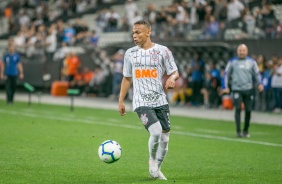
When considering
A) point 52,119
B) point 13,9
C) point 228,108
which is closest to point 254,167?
point 52,119

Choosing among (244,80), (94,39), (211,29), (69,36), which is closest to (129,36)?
(94,39)

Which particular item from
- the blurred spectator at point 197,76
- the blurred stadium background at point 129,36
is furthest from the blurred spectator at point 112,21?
the blurred spectator at point 197,76

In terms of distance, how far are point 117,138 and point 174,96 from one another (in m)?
14.0

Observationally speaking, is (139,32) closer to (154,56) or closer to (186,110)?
(154,56)

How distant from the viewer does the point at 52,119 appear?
24672 mm

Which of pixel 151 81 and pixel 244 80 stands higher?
pixel 151 81

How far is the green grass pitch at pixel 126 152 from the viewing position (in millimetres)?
12102

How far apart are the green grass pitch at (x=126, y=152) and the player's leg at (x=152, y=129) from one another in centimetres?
26

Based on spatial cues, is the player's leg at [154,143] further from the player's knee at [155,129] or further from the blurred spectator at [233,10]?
the blurred spectator at [233,10]

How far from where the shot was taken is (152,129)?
11.6 metres

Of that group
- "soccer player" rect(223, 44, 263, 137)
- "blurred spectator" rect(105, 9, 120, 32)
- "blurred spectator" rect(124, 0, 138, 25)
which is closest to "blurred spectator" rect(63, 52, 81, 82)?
"blurred spectator" rect(105, 9, 120, 32)

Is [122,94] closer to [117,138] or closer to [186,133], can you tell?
[117,138]

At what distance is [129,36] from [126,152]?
21.4 m

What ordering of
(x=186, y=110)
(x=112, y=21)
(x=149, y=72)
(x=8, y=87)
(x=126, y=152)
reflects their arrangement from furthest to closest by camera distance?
(x=112, y=21), (x=8, y=87), (x=186, y=110), (x=126, y=152), (x=149, y=72)
